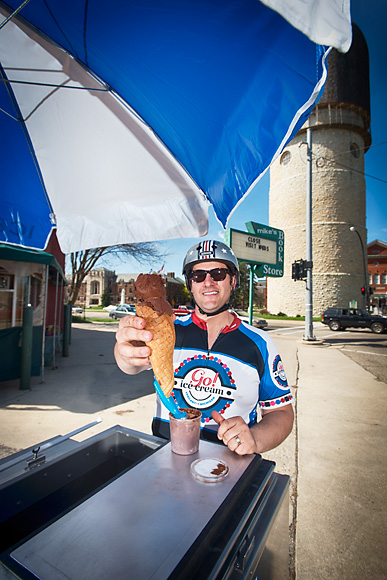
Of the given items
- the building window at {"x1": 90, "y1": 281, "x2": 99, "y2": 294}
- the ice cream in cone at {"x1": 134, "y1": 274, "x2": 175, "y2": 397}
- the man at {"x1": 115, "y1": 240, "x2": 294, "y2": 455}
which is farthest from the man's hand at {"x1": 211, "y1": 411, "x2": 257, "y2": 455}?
the building window at {"x1": 90, "y1": 281, "x2": 99, "y2": 294}

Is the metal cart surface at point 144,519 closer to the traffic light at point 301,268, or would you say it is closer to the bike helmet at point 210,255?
the bike helmet at point 210,255

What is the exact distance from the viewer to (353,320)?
22797 mm

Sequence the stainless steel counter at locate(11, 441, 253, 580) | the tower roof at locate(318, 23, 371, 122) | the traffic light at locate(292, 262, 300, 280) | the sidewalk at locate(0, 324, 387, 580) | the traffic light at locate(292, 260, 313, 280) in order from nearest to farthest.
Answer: the stainless steel counter at locate(11, 441, 253, 580), the sidewalk at locate(0, 324, 387, 580), the traffic light at locate(292, 260, 313, 280), the traffic light at locate(292, 262, 300, 280), the tower roof at locate(318, 23, 371, 122)

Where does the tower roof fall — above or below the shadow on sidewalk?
above

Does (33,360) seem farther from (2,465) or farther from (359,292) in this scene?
(359,292)

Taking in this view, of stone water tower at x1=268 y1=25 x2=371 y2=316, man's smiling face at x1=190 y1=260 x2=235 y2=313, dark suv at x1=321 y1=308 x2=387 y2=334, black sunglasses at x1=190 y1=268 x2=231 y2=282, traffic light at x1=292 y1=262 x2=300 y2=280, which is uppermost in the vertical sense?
stone water tower at x1=268 y1=25 x2=371 y2=316

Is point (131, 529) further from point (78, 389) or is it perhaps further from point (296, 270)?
point (296, 270)

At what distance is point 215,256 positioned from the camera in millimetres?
2174

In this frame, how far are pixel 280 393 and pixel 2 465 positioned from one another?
5.21 feet

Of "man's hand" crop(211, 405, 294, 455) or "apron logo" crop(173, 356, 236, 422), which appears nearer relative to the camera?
"man's hand" crop(211, 405, 294, 455)

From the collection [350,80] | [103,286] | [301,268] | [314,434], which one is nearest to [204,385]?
[314,434]

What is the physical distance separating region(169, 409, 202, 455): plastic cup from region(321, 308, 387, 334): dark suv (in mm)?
24274

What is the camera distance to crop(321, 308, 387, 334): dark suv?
21.5 meters

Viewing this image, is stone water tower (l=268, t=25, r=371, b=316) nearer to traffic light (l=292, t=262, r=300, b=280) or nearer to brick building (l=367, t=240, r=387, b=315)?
traffic light (l=292, t=262, r=300, b=280)
